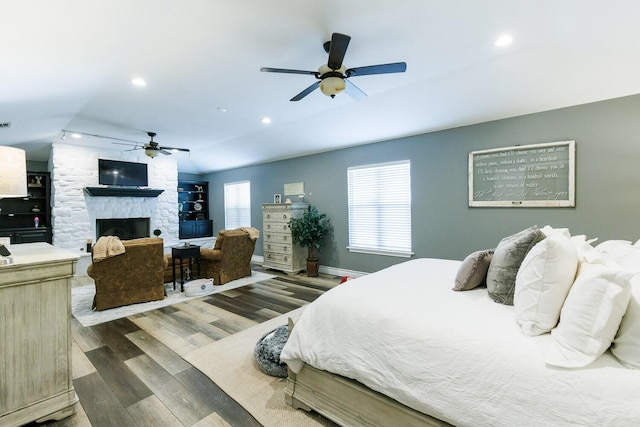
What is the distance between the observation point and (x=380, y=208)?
507cm

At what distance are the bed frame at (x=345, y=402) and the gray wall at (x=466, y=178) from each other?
320 centimetres

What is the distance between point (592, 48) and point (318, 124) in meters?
3.33

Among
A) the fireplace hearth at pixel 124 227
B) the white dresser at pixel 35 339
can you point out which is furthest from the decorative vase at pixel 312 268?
the fireplace hearth at pixel 124 227

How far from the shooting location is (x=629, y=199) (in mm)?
3096

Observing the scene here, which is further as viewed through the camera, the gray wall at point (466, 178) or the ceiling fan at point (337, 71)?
the gray wall at point (466, 178)

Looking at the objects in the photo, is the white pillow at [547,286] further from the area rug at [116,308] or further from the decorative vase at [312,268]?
the decorative vase at [312,268]

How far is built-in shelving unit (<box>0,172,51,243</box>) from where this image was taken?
5910mm

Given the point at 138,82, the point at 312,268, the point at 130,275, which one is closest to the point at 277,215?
the point at 312,268

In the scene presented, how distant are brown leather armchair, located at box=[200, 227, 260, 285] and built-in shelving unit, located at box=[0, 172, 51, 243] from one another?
404cm

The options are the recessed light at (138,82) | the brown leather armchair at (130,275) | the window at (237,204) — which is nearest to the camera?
the recessed light at (138,82)

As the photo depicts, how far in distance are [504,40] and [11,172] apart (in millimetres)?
3908

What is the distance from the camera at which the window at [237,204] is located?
759cm

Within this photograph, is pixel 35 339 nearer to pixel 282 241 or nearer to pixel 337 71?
pixel 337 71

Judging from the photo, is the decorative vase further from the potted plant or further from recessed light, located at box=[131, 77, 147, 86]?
recessed light, located at box=[131, 77, 147, 86]
